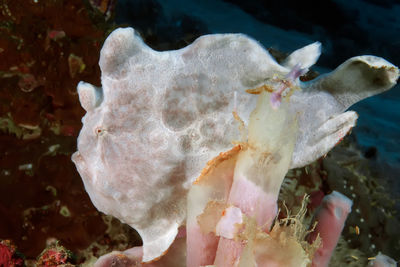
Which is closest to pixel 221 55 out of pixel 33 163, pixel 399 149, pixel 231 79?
pixel 231 79

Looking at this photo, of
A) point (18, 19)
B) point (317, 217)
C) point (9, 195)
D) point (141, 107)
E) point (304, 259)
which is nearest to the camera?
point (304, 259)

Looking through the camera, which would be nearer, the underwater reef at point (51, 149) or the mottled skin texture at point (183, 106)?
the mottled skin texture at point (183, 106)

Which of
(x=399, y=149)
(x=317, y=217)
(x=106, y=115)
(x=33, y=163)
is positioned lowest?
(x=399, y=149)

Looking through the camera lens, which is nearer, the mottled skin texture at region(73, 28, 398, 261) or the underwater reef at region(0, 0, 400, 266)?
the mottled skin texture at region(73, 28, 398, 261)

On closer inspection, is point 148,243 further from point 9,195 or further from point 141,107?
point 9,195

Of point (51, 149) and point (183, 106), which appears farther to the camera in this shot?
point (51, 149)

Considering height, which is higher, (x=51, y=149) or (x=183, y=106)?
(x=183, y=106)

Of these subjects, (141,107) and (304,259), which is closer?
(304,259)

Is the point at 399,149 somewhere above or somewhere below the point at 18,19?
below
